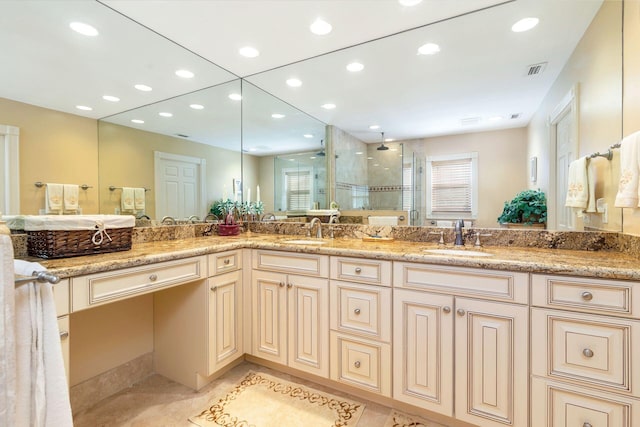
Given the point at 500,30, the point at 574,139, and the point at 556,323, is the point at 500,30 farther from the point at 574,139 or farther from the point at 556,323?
the point at 556,323

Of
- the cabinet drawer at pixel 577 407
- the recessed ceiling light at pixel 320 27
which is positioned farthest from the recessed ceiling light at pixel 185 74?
the cabinet drawer at pixel 577 407

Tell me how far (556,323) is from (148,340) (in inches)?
95.0

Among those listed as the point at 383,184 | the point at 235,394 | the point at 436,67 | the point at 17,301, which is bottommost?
the point at 235,394

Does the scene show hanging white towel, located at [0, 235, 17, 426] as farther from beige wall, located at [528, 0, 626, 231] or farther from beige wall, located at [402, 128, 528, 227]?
beige wall, located at [528, 0, 626, 231]

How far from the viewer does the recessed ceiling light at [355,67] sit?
2.36 metres

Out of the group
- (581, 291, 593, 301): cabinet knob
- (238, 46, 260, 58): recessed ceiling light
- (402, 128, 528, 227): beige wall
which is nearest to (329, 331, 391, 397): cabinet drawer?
(581, 291, 593, 301): cabinet knob

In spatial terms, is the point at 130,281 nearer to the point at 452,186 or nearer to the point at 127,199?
the point at 127,199

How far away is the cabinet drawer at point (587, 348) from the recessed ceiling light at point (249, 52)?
2470 millimetres

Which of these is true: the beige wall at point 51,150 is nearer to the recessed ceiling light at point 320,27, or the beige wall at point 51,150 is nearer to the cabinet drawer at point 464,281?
the recessed ceiling light at point 320,27

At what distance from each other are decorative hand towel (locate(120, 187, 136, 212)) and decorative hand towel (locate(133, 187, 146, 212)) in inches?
0.6

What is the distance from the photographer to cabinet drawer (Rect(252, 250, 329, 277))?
1826 mm

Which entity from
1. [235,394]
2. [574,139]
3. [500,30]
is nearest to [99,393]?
[235,394]

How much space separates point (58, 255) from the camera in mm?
1398

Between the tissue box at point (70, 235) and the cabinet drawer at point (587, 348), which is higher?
the tissue box at point (70, 235)
